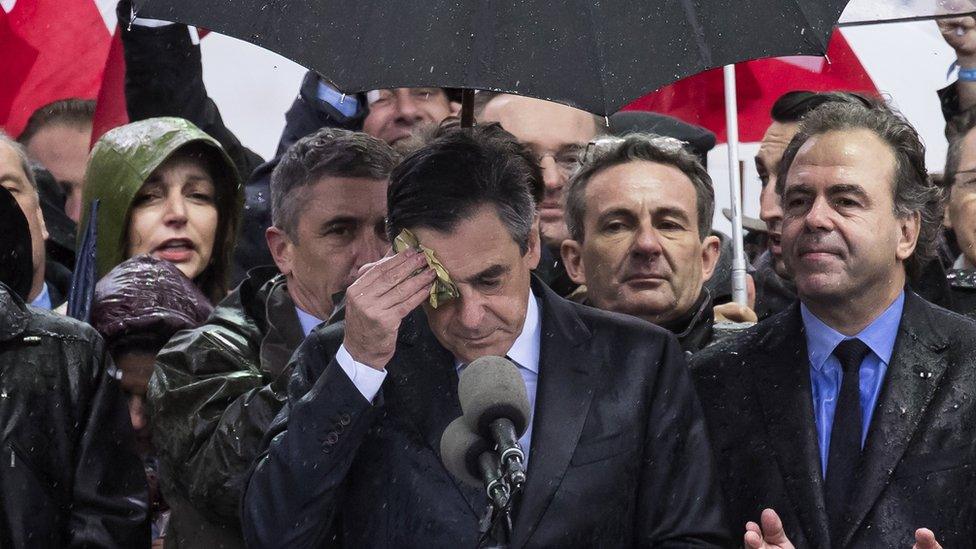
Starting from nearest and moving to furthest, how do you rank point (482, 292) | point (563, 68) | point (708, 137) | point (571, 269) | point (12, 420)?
point (563, 68) < point (482, 292) < point (12, 420) < point (571, 269) < point (708, 137)

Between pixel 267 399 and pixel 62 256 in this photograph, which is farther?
pixel 62 256

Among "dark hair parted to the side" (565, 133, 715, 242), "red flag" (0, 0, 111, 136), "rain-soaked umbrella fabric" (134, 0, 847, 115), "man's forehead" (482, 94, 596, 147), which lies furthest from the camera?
"red flag" (0, 0, 111, 136)

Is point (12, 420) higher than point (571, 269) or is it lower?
lower

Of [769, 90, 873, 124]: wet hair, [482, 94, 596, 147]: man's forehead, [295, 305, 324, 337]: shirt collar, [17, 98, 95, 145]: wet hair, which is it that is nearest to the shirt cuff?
[295, 305, 324, 337]: shirt collar

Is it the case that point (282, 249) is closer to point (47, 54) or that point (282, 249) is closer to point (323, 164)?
point (323, 164)

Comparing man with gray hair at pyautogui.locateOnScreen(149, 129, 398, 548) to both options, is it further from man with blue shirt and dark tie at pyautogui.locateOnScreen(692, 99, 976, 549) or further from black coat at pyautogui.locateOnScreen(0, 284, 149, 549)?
man with blue shirt and dark tie at pyautogui.locateOnScreen(692, 99, 976, 549)

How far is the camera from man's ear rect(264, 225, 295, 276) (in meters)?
5.82

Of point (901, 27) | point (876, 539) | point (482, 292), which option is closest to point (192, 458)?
point (482, 292)

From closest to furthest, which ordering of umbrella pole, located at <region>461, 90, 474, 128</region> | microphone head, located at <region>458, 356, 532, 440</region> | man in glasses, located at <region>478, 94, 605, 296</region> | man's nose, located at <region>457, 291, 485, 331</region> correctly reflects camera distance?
microphone head, located at <region>458, 356, 532, 440</region>
man's nose, located at <region>457, 291, 485, 331</region>
umbrella pole, located at <region>461, 90, 474, 128</region>
man in glasses, located at <region>478, 94, 605, 296</region>

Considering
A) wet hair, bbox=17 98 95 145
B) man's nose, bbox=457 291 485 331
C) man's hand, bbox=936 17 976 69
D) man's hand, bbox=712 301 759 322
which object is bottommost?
man's hand, bbox=712 301 759 322

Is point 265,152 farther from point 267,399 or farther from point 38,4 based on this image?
point 267,399

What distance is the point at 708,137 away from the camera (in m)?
7.19

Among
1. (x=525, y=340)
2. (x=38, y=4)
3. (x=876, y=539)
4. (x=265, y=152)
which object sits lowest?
(x=876, y=539)

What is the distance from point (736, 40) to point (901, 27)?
306cm
